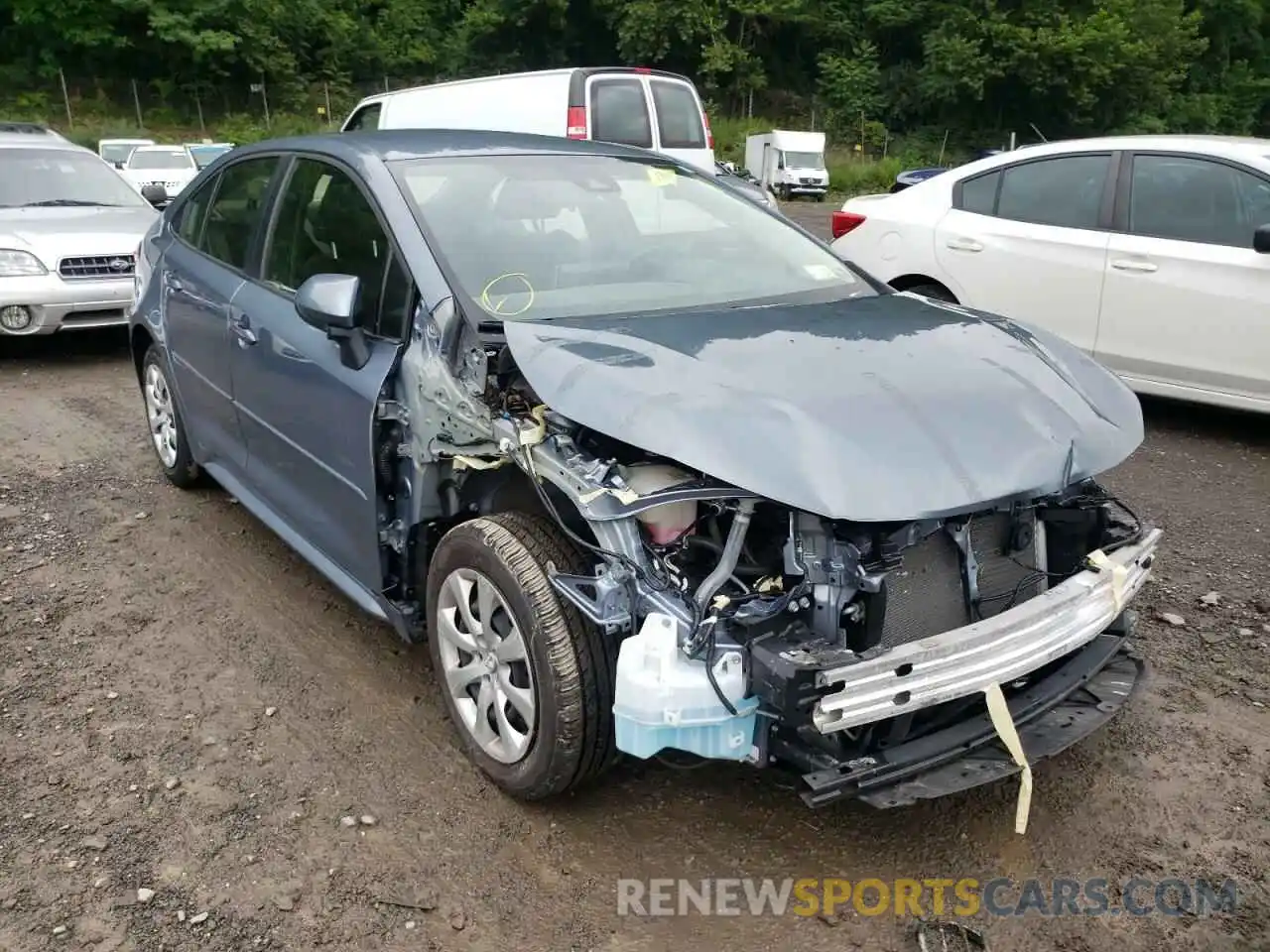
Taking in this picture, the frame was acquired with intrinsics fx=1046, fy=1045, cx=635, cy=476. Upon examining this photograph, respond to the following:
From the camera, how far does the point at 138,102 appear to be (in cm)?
3734

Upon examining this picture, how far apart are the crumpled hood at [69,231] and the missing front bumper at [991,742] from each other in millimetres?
7160

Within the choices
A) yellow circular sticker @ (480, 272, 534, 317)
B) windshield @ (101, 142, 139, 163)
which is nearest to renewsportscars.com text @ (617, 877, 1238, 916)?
yellow circular sticker @ (480, 272, 534, 317)

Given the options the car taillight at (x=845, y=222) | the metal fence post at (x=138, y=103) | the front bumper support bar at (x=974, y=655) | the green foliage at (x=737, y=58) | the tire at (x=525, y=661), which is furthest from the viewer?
the green foliage at (x=737, y=58)

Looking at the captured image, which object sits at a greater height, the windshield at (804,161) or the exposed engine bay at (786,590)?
the exposed engine bay at (786,590)

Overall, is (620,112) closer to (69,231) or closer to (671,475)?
(69,231)

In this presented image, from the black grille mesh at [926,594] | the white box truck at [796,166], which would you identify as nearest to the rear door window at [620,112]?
the black grille mesh at [926,594]

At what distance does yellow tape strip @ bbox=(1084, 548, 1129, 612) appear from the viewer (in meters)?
2.65

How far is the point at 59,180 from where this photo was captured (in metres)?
8.48

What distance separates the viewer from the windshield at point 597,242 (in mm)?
3127

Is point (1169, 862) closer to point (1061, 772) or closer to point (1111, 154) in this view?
point (1061, 772)

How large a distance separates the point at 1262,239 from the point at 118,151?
2288cm

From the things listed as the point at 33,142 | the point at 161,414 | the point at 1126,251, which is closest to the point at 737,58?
the point at 33,142

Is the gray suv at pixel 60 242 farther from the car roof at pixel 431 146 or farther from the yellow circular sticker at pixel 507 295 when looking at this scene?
the yellow circular sticker at pixel 507 295

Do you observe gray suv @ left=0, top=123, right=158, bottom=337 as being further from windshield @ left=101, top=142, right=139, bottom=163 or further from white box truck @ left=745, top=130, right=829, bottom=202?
white box truck @ left=745, top=130, right=829, bottom=202
